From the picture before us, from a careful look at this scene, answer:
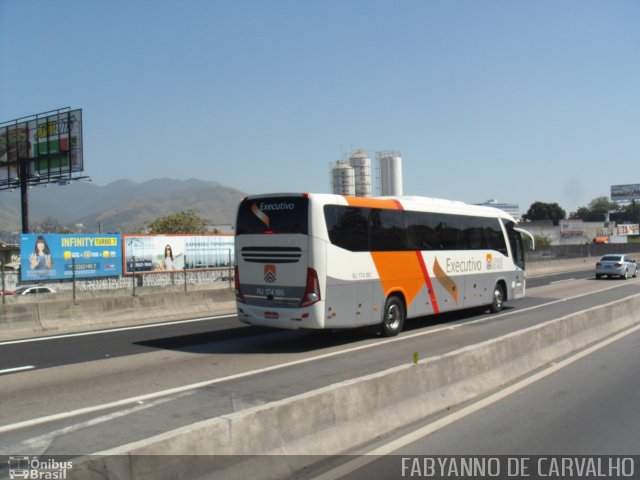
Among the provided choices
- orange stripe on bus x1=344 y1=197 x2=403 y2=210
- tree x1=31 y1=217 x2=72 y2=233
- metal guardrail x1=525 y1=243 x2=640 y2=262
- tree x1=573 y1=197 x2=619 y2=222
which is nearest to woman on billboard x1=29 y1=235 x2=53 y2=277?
orange stripe on bus x1=344 y1=197 x2=403 y2=210

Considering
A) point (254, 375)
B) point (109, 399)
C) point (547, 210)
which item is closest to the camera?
point (109, 399)

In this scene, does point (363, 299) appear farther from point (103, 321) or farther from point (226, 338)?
point (103, 321)

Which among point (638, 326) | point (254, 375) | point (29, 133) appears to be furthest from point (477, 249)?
point (29, 133)

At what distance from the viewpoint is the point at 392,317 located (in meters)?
13.9

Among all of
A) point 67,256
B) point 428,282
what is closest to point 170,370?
point 428,282

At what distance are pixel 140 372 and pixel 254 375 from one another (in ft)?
6.51

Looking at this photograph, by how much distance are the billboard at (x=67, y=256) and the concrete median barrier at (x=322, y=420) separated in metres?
23.2

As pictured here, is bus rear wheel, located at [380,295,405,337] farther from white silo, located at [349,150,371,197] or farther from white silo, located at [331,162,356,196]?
white silo, located at [349,150,371,197]

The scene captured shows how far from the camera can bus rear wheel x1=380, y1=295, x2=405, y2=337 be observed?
532 inches

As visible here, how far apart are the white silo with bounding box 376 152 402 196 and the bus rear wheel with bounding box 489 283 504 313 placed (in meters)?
53.9

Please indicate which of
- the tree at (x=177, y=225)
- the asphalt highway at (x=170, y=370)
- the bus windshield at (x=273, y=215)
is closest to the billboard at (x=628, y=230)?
the tree at (x=177, y=225)

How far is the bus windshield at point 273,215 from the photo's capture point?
11953 mm

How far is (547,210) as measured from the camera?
166125 mm

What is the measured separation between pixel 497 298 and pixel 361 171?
191 feet
